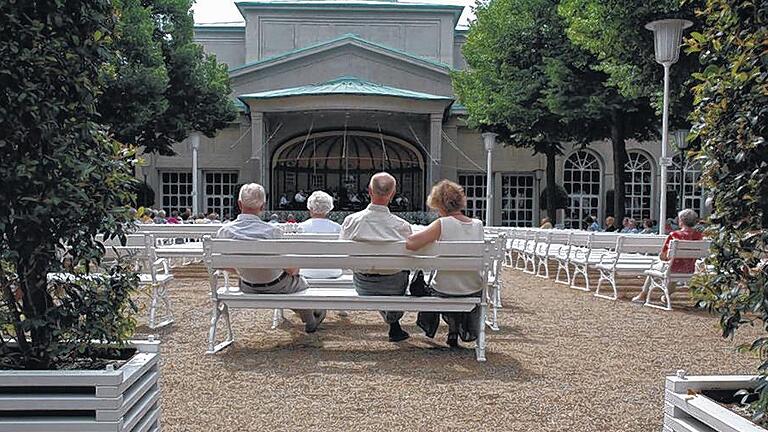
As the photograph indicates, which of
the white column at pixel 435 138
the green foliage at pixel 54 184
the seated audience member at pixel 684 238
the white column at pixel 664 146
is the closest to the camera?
the green foliage at pixel 54 184

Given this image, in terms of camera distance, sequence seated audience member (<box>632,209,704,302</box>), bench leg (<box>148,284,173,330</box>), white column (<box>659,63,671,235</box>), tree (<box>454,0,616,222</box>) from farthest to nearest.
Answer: tree (<box>454,0,616,222</box>) < white column (<box>659,63,671,235</box>) < seated audience member (<box>632,209,704,302</box>) < bench leg (<box>148,284,173,330</box>)

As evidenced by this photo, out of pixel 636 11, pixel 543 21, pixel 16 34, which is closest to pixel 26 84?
pixel 16 34

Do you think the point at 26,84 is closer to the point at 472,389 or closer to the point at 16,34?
the point at 16,34

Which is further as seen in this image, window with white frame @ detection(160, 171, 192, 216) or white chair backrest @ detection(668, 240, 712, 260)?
window with white frame @ detection(160, 171, 192, 216)

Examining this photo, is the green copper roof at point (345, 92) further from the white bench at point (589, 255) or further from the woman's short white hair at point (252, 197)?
the woman's short white hair at point (252, 197)

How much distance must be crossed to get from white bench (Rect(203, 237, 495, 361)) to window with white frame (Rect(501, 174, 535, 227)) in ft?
89.7

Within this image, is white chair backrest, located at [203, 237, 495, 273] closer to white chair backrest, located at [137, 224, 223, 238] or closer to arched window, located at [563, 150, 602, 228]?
white chair backrest, located at [137, 224, 223, 238]

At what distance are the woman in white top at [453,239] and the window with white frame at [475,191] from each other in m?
26.5

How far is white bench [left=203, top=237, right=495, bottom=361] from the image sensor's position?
5203 millimetres

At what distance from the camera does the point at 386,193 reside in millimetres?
5457

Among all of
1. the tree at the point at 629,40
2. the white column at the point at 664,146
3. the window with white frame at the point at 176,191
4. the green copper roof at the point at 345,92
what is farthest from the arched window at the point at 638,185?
the white column at the point at 664,146

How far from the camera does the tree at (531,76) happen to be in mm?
18578

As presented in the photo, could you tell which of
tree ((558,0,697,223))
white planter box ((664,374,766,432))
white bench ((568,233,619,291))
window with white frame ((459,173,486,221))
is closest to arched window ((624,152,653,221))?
window with white frame ((459,173,486,221))

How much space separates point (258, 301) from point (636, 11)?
904cm
